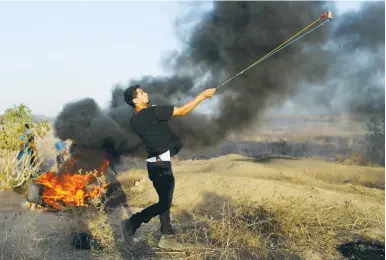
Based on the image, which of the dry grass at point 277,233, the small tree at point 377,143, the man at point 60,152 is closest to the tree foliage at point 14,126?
the man at point 60,152

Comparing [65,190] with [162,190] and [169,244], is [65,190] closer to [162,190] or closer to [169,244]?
[169,244]

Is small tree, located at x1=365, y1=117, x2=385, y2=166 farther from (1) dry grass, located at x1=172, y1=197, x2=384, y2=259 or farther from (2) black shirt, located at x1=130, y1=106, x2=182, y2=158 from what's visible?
(2) black shirt, located at x1=130, y1=106, x2=182, y2=158

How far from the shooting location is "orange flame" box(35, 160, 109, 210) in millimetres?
8719

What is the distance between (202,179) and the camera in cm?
1048

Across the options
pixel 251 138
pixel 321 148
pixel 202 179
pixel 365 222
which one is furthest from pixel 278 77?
pixel 251 138

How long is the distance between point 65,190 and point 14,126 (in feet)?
7.11

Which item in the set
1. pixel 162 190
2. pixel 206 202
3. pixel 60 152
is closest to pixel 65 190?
pixel 60 152

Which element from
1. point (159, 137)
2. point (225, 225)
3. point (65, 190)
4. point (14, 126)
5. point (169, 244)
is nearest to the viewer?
point (159, 137)

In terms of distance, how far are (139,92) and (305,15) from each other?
320 inches

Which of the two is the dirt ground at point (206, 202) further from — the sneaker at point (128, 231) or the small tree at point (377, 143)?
the small tree at point (377, 143)

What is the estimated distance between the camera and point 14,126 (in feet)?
32.7

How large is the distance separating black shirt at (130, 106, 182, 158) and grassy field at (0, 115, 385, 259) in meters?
1.04

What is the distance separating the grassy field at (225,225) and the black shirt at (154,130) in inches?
40.9

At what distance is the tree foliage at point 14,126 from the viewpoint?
9.92 m
